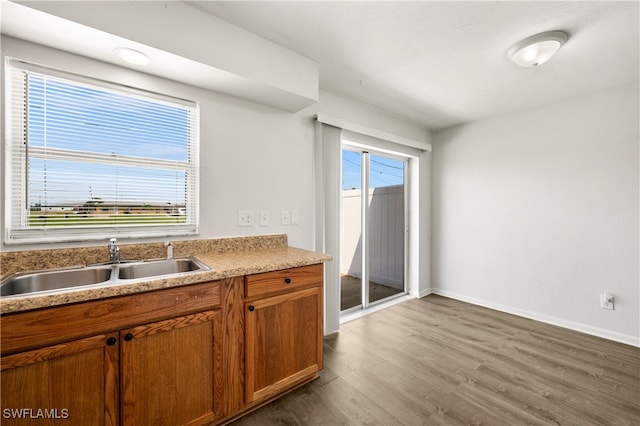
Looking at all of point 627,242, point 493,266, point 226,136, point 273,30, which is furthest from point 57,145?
point 627,242

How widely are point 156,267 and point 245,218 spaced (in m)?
0.72

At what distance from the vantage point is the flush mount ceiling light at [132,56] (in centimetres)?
154

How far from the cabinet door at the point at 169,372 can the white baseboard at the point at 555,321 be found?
11.1 feet

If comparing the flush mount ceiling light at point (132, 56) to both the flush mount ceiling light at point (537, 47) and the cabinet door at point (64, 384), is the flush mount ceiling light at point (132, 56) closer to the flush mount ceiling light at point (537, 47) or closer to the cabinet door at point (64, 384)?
the cabinet door at point (64, 384)

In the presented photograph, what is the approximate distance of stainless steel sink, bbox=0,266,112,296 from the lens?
1.33 m

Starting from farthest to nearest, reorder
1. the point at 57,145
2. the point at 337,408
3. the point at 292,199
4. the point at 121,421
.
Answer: the point at 292,199, the point at 337,408, the point at 57,145, the point at 121,421

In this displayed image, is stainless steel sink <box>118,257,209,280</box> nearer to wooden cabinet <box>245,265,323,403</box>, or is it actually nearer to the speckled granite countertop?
the speckled granite countertop

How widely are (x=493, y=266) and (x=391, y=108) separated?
7.78 ft

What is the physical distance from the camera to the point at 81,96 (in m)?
1.64

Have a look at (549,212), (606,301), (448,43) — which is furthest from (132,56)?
(606,301)

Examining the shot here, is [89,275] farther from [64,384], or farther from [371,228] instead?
[371,228]

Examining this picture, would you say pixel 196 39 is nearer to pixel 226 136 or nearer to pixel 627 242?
pixel 226 136

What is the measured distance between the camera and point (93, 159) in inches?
66.0

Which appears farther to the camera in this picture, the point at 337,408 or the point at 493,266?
the point at 493,266
